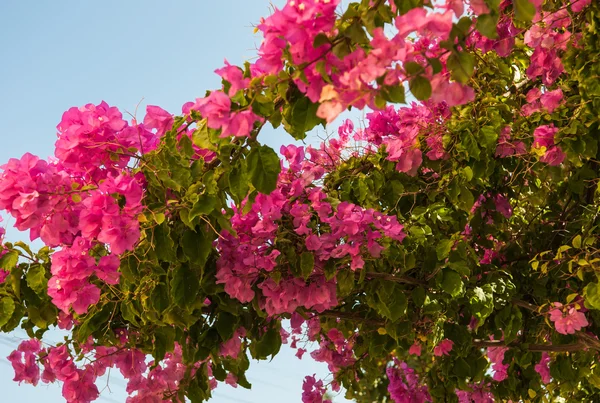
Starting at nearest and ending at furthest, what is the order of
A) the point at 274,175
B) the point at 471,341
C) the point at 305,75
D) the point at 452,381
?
1. the point at 305,75
2. the point at 274,175
3. the point at 471,341
4. the point at 452,381

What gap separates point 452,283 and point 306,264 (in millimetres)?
564

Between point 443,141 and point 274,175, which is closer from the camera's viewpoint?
point 274,175

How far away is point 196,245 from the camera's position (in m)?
2.10

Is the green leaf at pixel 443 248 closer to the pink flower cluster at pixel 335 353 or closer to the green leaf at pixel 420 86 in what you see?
the green leaf at pixel 420 86

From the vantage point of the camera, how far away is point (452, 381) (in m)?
3.54

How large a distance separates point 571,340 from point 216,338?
157cm

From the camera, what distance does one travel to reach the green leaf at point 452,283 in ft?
8.68

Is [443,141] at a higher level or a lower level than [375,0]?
higher

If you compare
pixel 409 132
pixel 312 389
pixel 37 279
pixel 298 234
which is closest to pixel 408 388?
pixel 312 389

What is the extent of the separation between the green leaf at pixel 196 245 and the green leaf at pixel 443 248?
3.13 feet

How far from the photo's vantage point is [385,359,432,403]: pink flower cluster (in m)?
4.23

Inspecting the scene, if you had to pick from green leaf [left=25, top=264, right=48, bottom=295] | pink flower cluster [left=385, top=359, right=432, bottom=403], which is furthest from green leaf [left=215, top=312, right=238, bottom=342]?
pink flower cluster [left=385, top=359, right=432, bottom=403]

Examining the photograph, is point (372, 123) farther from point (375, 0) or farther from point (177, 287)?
point (375, 0)

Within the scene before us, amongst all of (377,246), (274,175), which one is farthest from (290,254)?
(274,175)
